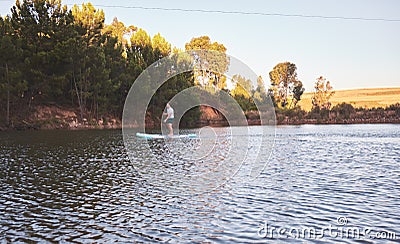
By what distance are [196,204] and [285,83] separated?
9386 centimetres

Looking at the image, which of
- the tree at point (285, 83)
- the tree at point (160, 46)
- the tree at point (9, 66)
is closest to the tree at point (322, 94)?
the tree at point (285, 83)

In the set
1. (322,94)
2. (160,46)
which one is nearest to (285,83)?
(322,94)

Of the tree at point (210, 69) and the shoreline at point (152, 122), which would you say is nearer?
the shoreline at point (152, 122)

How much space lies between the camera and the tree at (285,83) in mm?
100875

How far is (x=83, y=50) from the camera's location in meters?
52.0

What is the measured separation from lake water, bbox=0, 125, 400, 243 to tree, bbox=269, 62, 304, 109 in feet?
274

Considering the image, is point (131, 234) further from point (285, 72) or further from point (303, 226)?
point (285, 72)

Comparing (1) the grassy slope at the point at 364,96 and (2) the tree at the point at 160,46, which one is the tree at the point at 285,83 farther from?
(2) the tree at the point at 160,46

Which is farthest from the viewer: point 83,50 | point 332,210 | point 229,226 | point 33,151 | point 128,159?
point 83,50

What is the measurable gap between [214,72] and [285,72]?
3648 centimetres

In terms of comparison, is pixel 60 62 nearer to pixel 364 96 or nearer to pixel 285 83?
pixel 285 83

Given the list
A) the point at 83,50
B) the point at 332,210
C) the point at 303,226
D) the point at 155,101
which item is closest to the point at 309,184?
the point at 332,210

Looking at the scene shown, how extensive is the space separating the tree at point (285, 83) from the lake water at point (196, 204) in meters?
83.5

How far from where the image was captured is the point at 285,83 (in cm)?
10175
